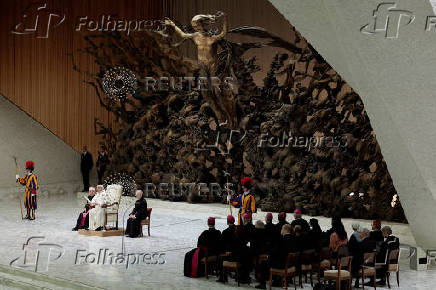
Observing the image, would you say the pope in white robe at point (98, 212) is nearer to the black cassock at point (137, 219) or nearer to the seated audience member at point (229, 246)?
the black cassock at point (137, 219)

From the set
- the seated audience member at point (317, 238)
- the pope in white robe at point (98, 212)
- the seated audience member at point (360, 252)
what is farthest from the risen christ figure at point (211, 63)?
the seated audience member at point (360, 252)

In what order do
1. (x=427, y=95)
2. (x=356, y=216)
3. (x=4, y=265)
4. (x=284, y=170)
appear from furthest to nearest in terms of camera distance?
(x=284, y=170) → (x=356, y=216) → (x=4, y=265) → (x=427, y=95)

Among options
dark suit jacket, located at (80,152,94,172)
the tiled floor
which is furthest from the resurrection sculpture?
dark suit jacket, located at (80,152,94,172)

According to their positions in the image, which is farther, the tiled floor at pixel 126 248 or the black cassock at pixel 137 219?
the black cassock at pixel 137 219

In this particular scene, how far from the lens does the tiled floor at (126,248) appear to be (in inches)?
393

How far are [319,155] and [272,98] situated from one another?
7.94 ft

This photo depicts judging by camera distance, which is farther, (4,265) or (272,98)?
(272,98)

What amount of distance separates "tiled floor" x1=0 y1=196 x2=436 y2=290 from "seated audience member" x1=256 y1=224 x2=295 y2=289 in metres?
0.31

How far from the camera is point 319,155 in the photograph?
47.7 feet

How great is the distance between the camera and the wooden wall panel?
2027cm

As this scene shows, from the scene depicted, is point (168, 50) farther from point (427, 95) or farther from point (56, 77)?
point (427, 95)

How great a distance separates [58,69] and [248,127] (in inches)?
300

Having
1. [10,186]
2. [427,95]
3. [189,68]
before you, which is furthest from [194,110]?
[427,95]

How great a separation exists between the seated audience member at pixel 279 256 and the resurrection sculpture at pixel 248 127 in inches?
189
